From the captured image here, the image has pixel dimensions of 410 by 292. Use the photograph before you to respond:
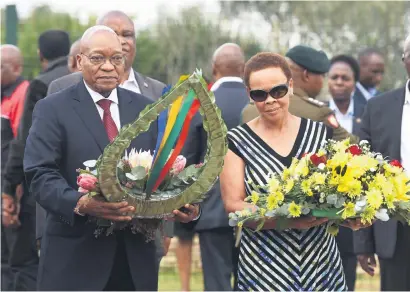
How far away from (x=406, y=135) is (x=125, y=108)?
2664 millimetres

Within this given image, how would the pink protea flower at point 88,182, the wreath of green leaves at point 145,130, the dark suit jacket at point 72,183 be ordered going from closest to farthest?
the wreath of green leaves at point 145,130
the pink protea flower at point 88,182
the dark suit jacket at point 72,183

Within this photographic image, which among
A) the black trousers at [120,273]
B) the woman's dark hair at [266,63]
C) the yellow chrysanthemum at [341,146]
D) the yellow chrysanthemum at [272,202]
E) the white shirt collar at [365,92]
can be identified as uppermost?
the woman's dark hair at [266,63]

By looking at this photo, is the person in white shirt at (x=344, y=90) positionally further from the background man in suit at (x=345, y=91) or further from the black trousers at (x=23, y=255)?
the black trousers at (x=23, y=255)

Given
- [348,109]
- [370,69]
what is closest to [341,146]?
[348,109]

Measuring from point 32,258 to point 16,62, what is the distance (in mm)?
2358

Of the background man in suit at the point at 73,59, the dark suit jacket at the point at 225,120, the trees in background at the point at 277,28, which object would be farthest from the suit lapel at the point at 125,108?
the trees in background at the point at 277,28

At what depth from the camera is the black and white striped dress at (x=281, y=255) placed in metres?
6.30

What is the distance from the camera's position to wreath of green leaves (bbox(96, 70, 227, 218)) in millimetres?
5699

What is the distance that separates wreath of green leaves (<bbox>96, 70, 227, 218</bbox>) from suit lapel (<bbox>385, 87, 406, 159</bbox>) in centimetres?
268

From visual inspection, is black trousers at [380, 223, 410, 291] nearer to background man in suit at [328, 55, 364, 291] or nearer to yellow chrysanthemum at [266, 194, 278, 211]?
yellow chrysanthemum at [266, 194, 278, 211]

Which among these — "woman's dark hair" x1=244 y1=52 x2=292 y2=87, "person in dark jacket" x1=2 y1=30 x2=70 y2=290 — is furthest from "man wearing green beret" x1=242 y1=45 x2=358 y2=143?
"woman's dark hair" x1=244 y1=52 x2=292 y2=87

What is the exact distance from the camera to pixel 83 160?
630cm

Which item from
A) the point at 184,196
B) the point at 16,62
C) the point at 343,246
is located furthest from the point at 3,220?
the point at 184,196

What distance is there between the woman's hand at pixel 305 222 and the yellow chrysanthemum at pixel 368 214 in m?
0.20
